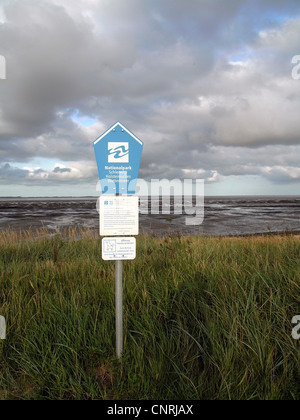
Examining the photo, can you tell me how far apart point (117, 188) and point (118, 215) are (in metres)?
0.27

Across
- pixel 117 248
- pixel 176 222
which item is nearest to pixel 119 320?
pixel 117 248

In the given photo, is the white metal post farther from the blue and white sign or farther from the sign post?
the blue and white sign

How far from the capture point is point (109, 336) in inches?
102

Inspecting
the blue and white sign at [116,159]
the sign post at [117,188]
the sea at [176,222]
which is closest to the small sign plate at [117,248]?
the sign post at [117,188]

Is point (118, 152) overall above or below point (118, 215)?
above

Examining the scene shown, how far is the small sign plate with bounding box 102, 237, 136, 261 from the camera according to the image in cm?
247

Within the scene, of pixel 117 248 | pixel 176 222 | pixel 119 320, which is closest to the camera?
pixel 119 320

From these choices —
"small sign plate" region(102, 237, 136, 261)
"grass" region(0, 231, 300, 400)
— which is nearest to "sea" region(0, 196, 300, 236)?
"grass" region(0, 231, 300, 400)

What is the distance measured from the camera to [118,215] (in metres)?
2.46

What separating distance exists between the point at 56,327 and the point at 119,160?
6.38 ft

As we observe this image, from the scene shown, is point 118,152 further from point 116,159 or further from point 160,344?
point 160,344

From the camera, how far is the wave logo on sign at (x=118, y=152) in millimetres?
2467
